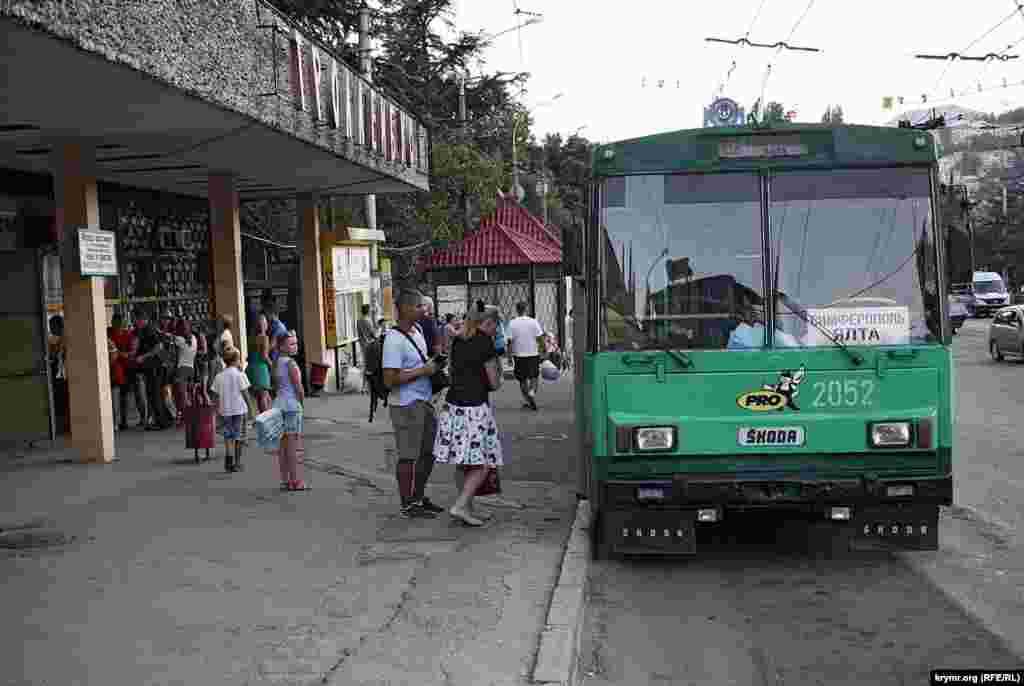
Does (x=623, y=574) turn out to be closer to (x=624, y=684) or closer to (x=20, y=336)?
(x=624, y=684)

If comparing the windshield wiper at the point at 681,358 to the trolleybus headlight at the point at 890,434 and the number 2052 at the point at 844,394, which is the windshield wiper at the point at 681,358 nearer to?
the number 2052 at the point at 844,394

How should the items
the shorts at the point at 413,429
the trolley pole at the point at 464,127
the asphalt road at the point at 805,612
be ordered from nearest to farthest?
the asphalt road at the point at 805,612
the shorts at the point at 413,429
the trolley pole at the point at 464,127

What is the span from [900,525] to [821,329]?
1.44 metres

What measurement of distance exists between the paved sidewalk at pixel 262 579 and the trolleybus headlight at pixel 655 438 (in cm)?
111

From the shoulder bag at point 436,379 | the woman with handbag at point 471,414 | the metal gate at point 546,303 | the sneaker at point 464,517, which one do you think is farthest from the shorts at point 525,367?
the sneaker at point 464,517

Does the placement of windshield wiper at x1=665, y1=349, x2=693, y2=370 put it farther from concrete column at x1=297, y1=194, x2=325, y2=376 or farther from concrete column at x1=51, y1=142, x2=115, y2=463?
concrete column at x1=297, y1=194, x2=325, y2=376

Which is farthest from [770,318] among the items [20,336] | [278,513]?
[20,336]

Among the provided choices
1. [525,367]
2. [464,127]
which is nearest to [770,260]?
[525,367]

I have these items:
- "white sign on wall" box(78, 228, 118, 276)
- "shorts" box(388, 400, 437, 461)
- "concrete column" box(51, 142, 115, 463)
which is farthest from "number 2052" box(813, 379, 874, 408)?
"concrete column" box(51, 142, 115, 463)

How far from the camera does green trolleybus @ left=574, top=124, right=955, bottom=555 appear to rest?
8383 millimetres

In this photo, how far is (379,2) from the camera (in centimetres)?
3669

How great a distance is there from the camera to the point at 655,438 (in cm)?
844

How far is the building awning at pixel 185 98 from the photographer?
30.9ft

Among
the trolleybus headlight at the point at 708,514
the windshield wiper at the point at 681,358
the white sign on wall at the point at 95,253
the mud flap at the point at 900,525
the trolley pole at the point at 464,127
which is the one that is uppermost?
Answer: the trolley pole at the point at 464,127
